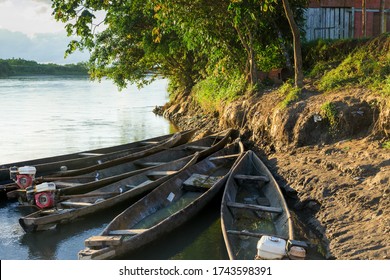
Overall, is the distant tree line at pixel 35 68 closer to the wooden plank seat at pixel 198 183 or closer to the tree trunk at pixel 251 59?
the tree trunk at pixel 251 59

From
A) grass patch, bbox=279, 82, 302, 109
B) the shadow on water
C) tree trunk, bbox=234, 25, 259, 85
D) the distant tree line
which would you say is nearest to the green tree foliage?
tree trunk, bbox=234, 25, 259, 85

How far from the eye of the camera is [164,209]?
9.09 meters

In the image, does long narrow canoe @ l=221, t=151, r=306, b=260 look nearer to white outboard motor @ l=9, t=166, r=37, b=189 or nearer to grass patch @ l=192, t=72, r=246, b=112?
white outboard motor @ l=9, t=166, r=37, b=189

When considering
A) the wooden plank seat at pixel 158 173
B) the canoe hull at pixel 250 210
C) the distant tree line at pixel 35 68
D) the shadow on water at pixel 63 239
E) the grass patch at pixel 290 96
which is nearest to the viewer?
the canoe hull at pixel 250 210

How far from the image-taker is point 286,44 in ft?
51.5

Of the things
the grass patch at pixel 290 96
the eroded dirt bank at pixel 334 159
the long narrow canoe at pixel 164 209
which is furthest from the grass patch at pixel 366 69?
the long narrow canoe at pixel 164 209

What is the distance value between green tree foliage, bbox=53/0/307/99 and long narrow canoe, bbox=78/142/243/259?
396 centimetres

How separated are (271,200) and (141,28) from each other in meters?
14.1

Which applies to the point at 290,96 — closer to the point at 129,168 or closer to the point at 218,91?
the point at 129,168

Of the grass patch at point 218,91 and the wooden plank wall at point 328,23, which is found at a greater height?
the wooden plank wall at point 328,23

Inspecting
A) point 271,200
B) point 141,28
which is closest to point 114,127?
point 141,28

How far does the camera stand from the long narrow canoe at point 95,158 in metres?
11.3

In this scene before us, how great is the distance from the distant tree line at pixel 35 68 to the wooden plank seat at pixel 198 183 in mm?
61958
